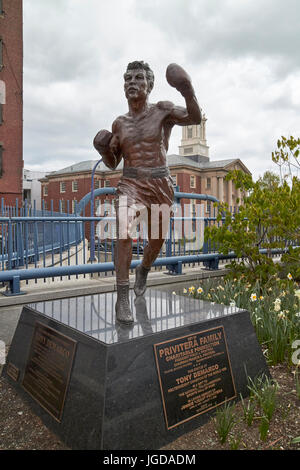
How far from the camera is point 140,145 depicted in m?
3.13

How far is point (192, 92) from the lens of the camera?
2.90 m

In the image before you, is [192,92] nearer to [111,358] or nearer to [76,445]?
[111,358]

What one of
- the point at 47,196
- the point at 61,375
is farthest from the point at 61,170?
the point at 61,375

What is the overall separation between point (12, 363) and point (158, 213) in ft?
6.37

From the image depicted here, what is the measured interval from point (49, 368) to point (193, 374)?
1104 mm

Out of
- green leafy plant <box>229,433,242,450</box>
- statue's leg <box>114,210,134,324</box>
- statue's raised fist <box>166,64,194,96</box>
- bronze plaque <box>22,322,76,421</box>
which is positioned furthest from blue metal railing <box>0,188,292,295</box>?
green leafy plant <box>229,433,242,450</box>

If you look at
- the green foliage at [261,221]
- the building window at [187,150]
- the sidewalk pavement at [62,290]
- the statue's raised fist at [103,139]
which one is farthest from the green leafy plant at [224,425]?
the building window at [187,150]

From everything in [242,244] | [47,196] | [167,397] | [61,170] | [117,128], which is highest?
[61,170]

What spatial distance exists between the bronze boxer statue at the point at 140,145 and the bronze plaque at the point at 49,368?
0.50 m

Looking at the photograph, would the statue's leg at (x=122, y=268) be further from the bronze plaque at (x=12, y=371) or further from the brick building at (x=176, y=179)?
the brick building at (x=176, y=179)

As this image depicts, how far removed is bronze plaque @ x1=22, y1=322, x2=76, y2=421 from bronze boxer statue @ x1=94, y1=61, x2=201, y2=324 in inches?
19.8

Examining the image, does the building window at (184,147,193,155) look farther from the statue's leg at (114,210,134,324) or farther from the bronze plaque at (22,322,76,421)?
the bronze plaque at (22,322,76,421)

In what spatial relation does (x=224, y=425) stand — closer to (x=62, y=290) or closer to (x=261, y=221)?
(x=62, y=290)
